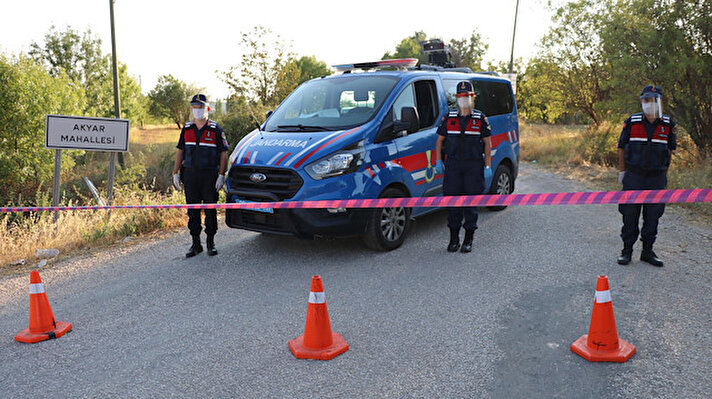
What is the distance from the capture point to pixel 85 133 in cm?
785

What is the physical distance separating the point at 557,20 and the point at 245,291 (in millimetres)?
18754

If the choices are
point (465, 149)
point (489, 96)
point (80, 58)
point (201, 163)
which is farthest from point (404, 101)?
point (80, 58)

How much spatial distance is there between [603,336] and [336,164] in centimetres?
288

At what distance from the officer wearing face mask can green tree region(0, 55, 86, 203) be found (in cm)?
1675

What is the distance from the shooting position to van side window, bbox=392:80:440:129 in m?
5.92

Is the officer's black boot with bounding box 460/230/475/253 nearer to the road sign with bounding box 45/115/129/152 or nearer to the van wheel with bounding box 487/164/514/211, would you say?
the van wheel with bounding box 487/164/514/211

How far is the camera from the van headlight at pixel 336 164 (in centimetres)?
516

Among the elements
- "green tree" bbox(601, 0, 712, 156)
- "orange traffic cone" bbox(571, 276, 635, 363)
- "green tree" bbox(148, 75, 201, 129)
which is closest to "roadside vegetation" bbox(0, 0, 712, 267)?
"green tree" bbox(601, 0, 712, 156)

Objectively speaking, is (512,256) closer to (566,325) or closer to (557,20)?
(566,325)

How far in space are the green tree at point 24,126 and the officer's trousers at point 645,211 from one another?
2056cm

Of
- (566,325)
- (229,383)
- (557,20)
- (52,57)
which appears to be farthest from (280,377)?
(52,57)

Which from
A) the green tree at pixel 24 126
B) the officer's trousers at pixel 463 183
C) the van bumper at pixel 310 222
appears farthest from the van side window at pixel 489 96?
the green tree at pixel 24 126

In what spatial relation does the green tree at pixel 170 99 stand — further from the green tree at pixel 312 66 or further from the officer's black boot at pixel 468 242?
the officer's black boot at pixel 468 242

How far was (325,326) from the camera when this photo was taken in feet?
11.5
